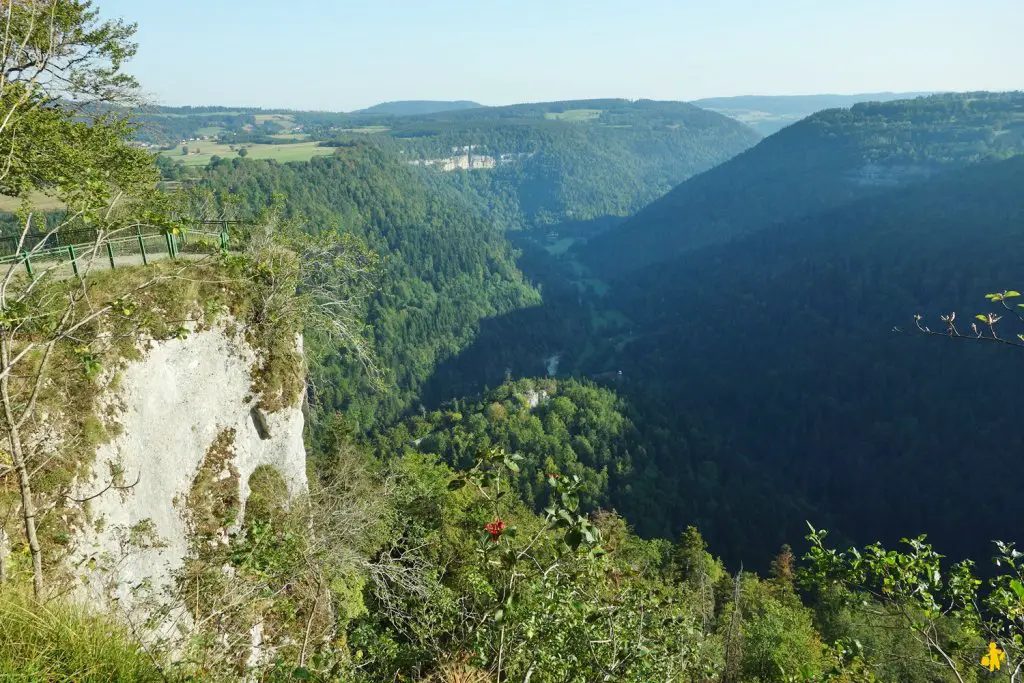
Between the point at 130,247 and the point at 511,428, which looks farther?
the point at 511,428

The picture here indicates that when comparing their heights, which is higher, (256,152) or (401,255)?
(256,152)

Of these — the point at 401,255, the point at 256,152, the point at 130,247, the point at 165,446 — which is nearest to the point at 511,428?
the point at 130,247

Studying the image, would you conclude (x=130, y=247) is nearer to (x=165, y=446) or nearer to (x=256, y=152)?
(x=165, y=446)

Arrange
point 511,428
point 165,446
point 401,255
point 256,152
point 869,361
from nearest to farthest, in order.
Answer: point 165,446 → point 511,428 → point 869,361 → point 401,255 → point 256,152

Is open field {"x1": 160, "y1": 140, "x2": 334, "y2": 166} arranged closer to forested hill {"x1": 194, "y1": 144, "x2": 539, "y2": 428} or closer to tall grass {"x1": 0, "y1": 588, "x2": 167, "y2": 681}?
forested hill {"x1": 194, "y1": 144, "x2": 539, "y2": 428}

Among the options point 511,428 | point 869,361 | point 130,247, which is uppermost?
point 130,247

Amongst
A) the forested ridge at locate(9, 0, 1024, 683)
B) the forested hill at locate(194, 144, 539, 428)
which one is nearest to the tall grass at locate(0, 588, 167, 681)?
the forested ridge at locate(9, 0, 1024, 683)
